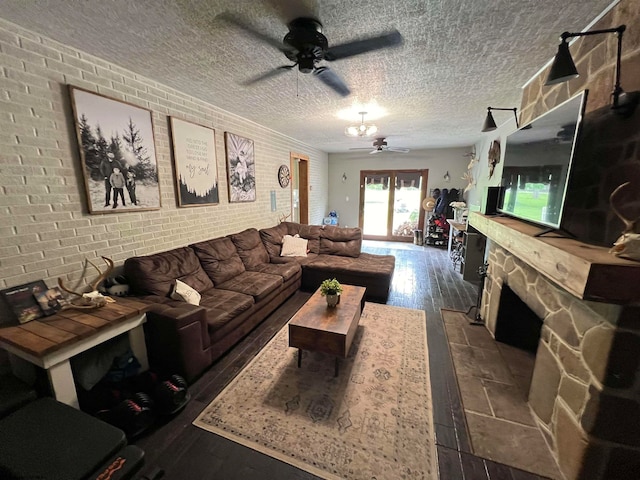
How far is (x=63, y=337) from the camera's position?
149cm

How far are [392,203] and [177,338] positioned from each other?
6710 mm

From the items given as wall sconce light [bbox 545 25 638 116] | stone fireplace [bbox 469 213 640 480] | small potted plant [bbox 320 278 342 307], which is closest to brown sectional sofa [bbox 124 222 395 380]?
small potted plant [bbox 320 278 342 307]

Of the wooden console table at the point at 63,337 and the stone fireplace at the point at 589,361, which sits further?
the wooden console table at the point at 63,337

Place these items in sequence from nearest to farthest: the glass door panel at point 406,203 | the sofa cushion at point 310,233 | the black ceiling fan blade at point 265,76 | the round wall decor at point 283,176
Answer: the black ceiling fan blade at point 265,76, the sofa cushion at point 310,233, the round wall decor at point 283,176, the glass door panel at point 406,203

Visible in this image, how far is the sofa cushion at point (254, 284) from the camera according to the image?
2803 millimetres

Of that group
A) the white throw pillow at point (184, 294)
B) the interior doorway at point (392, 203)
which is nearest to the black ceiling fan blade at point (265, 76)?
the white throw pillow at point (184, 294)

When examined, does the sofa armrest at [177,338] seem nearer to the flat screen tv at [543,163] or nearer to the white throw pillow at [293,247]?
the white throw pillow at [293,247]

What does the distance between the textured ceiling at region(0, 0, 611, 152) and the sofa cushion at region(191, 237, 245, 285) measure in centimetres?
176

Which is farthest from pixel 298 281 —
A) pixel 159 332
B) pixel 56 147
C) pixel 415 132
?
pixel 415 132

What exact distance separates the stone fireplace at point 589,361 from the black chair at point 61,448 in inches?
85.6

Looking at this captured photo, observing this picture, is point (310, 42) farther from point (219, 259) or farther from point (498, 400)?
point (498, 400)

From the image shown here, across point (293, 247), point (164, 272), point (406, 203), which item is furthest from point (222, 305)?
point (406, 203)

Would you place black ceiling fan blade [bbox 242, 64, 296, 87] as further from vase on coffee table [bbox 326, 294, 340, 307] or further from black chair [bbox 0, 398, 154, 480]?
black chair [bbox 0, 398, 154, 480]

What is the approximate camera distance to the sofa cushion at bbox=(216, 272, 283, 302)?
2.80 metres
